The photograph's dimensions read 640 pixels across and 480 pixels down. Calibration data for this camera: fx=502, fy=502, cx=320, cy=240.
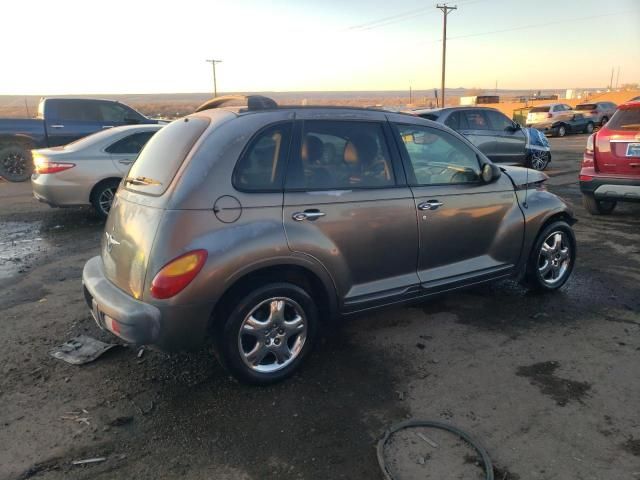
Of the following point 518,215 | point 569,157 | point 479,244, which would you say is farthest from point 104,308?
point 569,157

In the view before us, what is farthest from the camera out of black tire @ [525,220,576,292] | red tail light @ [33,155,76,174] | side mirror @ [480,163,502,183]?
red tail light @ [33,155,76,174]

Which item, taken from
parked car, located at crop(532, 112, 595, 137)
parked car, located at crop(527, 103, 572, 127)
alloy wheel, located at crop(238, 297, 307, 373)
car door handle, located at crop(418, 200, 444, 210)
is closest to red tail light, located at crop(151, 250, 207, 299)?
alloy wheel, located at crop(238, 297, 307, 373)

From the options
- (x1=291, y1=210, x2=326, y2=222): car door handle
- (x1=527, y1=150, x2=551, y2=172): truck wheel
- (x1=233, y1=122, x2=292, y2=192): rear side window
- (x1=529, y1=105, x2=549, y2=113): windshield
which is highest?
(x1=529, y1=105, x2=549, y2=113): windshield

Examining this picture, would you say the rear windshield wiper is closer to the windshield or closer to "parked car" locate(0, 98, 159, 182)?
"parked car" locate(0, 98, 159, 182)

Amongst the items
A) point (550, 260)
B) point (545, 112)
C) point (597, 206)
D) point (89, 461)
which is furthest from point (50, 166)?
→ point (545, 112)

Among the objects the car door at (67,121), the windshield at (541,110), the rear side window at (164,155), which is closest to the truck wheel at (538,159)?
the car door at (67,121)

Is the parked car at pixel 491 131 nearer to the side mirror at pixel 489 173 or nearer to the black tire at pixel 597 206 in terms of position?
the black tire at pixel 597 206

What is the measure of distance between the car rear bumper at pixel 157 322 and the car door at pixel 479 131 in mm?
9307

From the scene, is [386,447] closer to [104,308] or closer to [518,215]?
[104,308]

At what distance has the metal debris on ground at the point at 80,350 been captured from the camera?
3.73 meters

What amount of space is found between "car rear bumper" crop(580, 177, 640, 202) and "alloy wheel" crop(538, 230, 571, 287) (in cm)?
296

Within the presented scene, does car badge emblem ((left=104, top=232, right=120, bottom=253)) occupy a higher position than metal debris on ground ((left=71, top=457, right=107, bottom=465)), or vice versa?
car badge emblem ((left=104, top=232, right=120, bottom=253))

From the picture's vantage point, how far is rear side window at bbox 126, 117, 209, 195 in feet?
10.6

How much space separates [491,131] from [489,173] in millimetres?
7972
